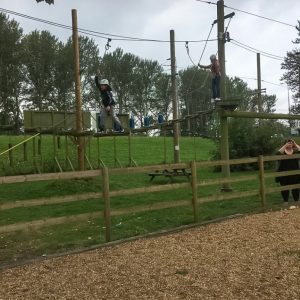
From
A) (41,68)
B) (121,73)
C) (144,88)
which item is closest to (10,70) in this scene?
(41,68)

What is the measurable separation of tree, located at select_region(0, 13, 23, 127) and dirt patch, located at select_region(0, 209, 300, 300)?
144 feet

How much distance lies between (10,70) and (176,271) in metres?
48.2

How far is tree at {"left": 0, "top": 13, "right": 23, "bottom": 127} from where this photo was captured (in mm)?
48375

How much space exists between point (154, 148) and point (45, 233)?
105ft

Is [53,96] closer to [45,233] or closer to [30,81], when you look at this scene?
[30,81]

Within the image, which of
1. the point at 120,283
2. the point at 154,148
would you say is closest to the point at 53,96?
the point at 154,148

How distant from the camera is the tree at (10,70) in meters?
48.4

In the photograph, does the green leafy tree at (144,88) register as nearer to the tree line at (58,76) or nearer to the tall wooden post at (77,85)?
the tree line at (58,76)

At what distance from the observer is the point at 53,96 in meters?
57.5

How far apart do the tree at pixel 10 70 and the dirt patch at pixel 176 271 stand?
43778 mm

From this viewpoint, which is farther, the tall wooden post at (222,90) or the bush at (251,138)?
the bush at (251,138)

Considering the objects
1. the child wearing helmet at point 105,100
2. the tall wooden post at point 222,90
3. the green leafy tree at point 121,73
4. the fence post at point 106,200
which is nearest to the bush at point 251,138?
the child wearing helmet at point 105,100

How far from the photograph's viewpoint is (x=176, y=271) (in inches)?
231

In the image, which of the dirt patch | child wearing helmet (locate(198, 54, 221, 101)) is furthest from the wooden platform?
the dirt patch
